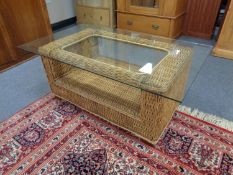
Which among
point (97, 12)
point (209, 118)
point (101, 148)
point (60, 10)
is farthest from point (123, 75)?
point (60, 10)

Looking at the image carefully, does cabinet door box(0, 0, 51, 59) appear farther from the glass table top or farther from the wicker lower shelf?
the wicker lower shelf

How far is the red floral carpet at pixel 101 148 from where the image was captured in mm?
1048

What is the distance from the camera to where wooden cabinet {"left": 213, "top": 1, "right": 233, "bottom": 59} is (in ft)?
6.25

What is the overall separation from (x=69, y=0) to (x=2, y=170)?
2.78 metres

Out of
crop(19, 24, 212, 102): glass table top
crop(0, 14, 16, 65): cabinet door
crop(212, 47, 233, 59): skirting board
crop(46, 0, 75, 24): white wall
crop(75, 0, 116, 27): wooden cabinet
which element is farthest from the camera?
crop(46, 0, 75, 24): white wall

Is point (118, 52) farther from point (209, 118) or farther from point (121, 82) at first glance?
point (209, 118)

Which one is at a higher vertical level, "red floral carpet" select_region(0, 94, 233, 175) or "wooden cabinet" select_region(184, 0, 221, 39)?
"wooden cabinet" select_region(184, 0, 221, 39)

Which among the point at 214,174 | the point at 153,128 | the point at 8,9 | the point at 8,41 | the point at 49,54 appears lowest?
the point at 214,174

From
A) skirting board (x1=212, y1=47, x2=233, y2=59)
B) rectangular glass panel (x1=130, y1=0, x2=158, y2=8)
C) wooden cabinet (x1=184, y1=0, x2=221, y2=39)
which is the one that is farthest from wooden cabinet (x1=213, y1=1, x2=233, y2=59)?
rectangular glass panel (x1=130, y1=0, x2=158, y2=8)

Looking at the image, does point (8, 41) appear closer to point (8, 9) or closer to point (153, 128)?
point (8, 9)

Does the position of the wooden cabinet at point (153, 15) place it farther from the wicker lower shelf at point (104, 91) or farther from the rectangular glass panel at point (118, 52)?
the wicker lower shelf at point (104, 91)

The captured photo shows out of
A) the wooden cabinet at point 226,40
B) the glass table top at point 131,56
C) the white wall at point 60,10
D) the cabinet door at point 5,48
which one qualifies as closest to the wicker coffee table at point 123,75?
the glass table top at point 131,56

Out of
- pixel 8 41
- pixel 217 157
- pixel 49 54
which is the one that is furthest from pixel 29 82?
pixel 217 157

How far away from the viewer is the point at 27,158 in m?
1.11
